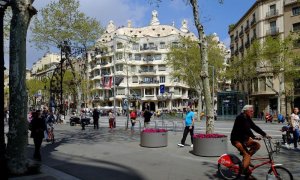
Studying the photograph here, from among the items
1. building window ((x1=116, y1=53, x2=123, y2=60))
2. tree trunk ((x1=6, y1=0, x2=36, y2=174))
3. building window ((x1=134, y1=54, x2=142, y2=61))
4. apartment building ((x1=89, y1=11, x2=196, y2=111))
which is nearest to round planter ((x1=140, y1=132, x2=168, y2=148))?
tree trunk ((x1=6, y1=0, x2=36, y2=174))

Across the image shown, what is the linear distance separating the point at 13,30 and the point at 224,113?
33.2m

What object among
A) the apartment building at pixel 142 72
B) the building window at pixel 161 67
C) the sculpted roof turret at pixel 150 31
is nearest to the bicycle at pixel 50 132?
the apartment building at pixel 142 72

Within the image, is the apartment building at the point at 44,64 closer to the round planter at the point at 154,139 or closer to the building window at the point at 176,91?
the building window at the point at 176,91

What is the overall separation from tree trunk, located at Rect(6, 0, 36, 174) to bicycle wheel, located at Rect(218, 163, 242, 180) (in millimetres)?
4844

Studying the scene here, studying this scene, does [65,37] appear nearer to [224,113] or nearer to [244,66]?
[224,113]

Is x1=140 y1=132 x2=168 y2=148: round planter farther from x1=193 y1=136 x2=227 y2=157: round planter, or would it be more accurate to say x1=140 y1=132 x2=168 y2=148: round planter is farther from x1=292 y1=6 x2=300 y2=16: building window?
x1=292 y1=6 x2=300 y2=16: building window

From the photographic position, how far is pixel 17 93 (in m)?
8.75

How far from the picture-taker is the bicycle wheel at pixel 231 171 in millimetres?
7555

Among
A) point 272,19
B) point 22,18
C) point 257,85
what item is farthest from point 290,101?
point 22,18

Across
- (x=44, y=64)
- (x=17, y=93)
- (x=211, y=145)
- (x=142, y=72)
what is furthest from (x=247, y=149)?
(x=44, y=64)

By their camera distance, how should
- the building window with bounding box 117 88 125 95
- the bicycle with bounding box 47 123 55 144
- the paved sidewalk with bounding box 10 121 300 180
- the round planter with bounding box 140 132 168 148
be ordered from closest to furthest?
the paved sidewalk with bounding box 10 121 300 180
the round planter with bounding box 140 132 168 148
the bicycle with bounding box 47 123 55 144
the building window with bounding box 117 88 125 95

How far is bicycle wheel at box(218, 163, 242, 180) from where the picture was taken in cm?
755

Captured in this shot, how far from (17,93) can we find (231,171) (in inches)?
218

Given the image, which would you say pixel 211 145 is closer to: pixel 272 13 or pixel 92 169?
pixel 92 169
